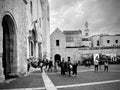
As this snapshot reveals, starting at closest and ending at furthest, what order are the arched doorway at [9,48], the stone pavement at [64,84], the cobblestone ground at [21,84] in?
the stone pavement at [64,84], the cobblestone ground at [21,84], the arched doorway at [9,48]

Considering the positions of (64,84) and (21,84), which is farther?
(21,84)

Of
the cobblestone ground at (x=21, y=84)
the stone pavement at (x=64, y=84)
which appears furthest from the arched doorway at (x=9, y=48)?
the cobblestone ground at (x=21, y=84)

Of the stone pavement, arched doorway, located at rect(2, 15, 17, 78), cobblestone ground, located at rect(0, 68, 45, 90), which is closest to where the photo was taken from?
the stone pavement

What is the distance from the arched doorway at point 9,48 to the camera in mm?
11703

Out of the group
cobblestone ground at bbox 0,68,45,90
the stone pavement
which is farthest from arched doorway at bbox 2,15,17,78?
cobblestone ground at bbox 0,68,45,90

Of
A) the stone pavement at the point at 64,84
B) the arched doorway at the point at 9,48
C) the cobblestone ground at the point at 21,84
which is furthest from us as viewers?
the arched doorway at the point at 9,48

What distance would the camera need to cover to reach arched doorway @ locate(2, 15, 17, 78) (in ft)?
38.4

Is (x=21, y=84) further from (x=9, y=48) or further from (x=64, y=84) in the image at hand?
(x=9, y=48)

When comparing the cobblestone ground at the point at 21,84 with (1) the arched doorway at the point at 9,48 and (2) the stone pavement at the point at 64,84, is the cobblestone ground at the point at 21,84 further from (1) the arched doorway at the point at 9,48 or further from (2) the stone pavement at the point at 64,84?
(1) the arched doorway at the point at 9,48

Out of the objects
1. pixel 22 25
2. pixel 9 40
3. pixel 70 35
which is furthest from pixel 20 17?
pixel 70 35

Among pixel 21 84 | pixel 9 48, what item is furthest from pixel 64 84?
pixel 9 48

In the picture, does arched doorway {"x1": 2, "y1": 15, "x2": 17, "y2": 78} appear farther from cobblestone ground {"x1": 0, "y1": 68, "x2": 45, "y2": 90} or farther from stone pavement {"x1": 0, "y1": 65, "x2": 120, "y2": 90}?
cobblestone ground {"x1": 0, "y1": 68, "x2": 45, "y2": 90}

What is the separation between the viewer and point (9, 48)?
11844 mm

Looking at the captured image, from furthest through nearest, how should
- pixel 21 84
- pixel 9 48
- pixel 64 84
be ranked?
1. pixel 9 48
2. pixel 21 84
3. pixel 64 84
